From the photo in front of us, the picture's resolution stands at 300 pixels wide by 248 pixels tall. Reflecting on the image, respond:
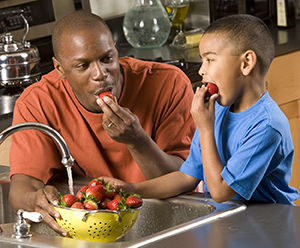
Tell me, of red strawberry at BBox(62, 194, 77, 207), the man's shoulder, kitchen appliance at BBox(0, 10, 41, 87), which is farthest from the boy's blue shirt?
kitchen appliance at BBox(0, 10, 41, 87)

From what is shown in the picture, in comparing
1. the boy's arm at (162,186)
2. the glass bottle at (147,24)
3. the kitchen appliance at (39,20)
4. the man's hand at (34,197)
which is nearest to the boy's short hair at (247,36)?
the boy's arm at (162,186)

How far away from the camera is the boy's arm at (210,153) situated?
1171mm

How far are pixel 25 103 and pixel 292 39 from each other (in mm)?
1707

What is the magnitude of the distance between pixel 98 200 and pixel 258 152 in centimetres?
36

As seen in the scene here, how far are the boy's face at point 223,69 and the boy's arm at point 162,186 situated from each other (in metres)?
0.24

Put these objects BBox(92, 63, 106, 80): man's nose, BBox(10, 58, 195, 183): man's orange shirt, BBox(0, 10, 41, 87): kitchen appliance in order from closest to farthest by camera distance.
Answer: BBox(92, 63, 106, 80): man's nose < BBox(10, 58, 195, 183): man's orange shirt < BBox(0, 10, 41, 87): kitchen appliance

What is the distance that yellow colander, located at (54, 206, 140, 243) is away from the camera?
3.66ft

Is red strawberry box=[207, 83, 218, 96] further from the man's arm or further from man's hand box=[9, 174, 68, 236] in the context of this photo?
man's hand box=[9, 174, 68, 236]

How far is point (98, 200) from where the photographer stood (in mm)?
1166

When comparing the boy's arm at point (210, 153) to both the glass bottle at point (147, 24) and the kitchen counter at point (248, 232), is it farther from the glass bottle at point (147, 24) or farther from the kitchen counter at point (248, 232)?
the glass bottle at point (147, 24)

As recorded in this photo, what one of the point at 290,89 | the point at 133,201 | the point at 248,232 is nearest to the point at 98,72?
the point at 133,201

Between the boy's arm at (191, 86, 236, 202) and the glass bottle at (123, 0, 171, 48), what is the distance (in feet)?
5.41

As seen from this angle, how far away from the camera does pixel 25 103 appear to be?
64.5 inches

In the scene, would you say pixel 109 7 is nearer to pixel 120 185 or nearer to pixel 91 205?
pixel 120 185
